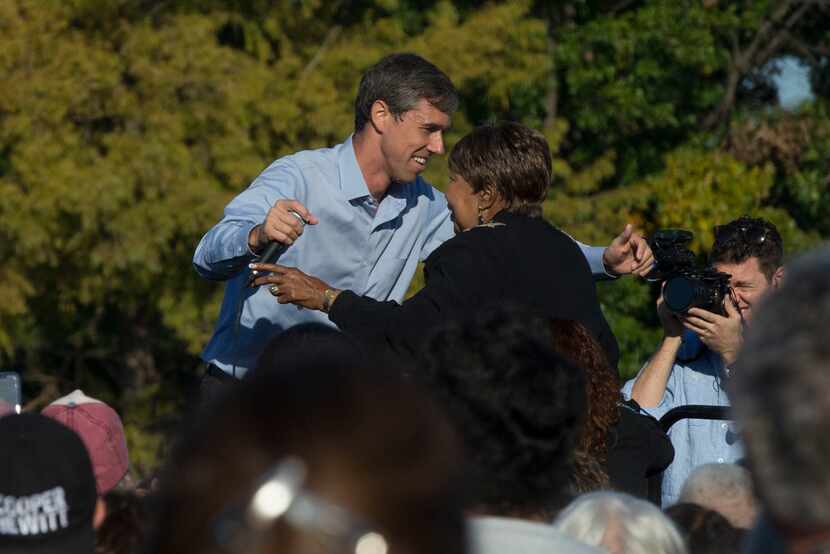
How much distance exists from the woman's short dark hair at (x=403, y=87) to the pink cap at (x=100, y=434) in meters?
1.36

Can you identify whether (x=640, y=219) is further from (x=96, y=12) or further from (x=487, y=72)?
(x=96, y=12)

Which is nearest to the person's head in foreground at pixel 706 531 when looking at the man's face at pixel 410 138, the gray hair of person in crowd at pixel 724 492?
the gray hair of person in crowd at pixel 724 492

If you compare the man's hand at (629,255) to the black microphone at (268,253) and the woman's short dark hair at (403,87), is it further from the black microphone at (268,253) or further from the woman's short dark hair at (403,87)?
the black microphone at (268,253)

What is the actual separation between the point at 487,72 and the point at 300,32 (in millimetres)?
1841

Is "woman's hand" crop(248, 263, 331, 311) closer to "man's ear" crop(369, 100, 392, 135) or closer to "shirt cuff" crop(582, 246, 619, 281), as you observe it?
"man's ear" crop(369, 100, 392, 135)

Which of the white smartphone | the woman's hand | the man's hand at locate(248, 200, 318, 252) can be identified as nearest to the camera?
the man's hand at locate(248, 200, 318, 252)

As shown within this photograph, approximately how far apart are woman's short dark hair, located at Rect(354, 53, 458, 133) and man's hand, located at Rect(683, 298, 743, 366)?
3.41 feet

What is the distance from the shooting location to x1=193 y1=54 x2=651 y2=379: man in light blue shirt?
4.76m

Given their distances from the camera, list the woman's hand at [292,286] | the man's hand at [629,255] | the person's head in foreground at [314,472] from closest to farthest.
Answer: the person's head in foreground at [314,472], the woman's hand at [292,286], the man's hand at [629,255]

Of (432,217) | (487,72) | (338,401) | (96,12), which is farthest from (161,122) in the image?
(338,401)

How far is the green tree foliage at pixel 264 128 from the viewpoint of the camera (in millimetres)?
11969

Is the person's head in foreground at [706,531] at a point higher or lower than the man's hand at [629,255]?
higher

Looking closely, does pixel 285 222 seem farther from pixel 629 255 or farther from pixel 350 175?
pixel 629 255

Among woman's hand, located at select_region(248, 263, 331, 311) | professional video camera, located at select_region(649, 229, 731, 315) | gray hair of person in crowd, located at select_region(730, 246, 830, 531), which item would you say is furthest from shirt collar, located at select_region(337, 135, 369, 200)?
gray hair of person in crowd, located at select_region(730, 246, 830, 531)
